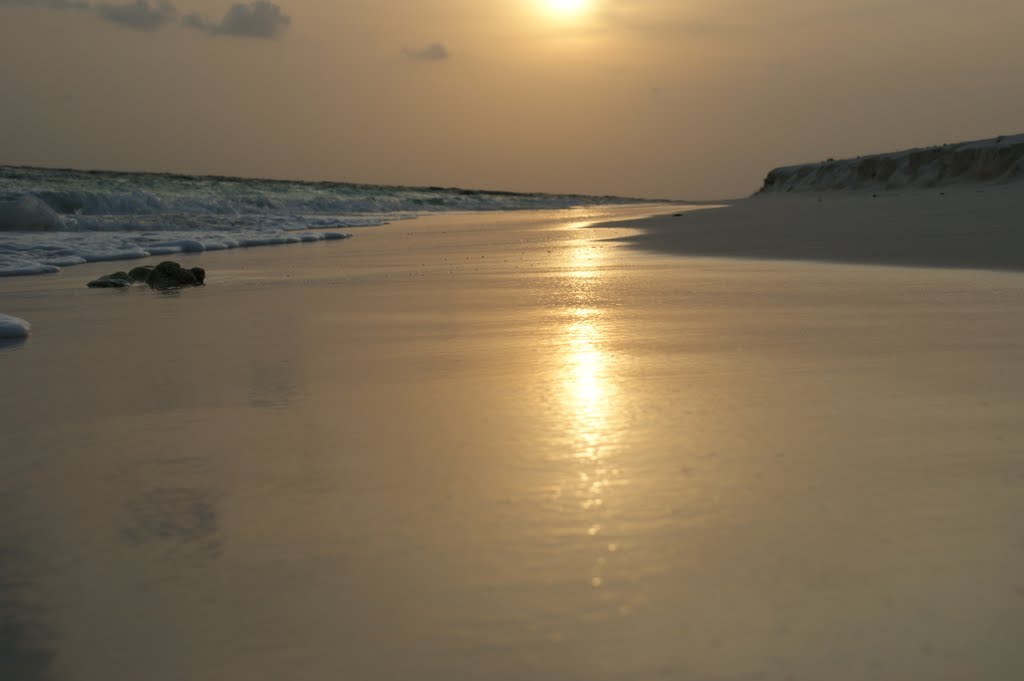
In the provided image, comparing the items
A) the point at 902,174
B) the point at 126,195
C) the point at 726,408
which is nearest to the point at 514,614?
the point at 726,408

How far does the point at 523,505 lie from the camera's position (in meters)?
2.33

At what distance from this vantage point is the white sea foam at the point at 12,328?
18.1 ft

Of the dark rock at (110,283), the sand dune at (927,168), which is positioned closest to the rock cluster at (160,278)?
the dark rock at (110,283)

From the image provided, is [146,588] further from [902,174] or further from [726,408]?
[902,174]

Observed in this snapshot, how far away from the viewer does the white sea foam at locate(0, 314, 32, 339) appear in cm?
550

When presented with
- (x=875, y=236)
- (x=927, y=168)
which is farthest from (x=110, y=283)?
(x=927, y=168)

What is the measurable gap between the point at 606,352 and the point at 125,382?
2047 millimetres

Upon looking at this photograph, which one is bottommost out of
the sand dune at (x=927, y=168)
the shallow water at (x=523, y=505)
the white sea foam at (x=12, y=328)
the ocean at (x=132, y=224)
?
the ocean at (x=132, y=224)

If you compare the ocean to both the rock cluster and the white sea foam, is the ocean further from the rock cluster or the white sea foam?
the white sea foam

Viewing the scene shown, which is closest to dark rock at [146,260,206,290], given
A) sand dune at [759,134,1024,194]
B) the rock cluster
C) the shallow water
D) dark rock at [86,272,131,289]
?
the rock cluster

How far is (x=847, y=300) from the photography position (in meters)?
6.14

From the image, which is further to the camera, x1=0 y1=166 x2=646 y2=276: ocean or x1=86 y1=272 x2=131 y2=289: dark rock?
x1=0 y1=166 x2=646 y2=276: ocean

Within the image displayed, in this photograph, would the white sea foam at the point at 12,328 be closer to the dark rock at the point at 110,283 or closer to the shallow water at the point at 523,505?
the shallow water at the point at 523,505

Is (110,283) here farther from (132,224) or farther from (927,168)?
(927,168)
